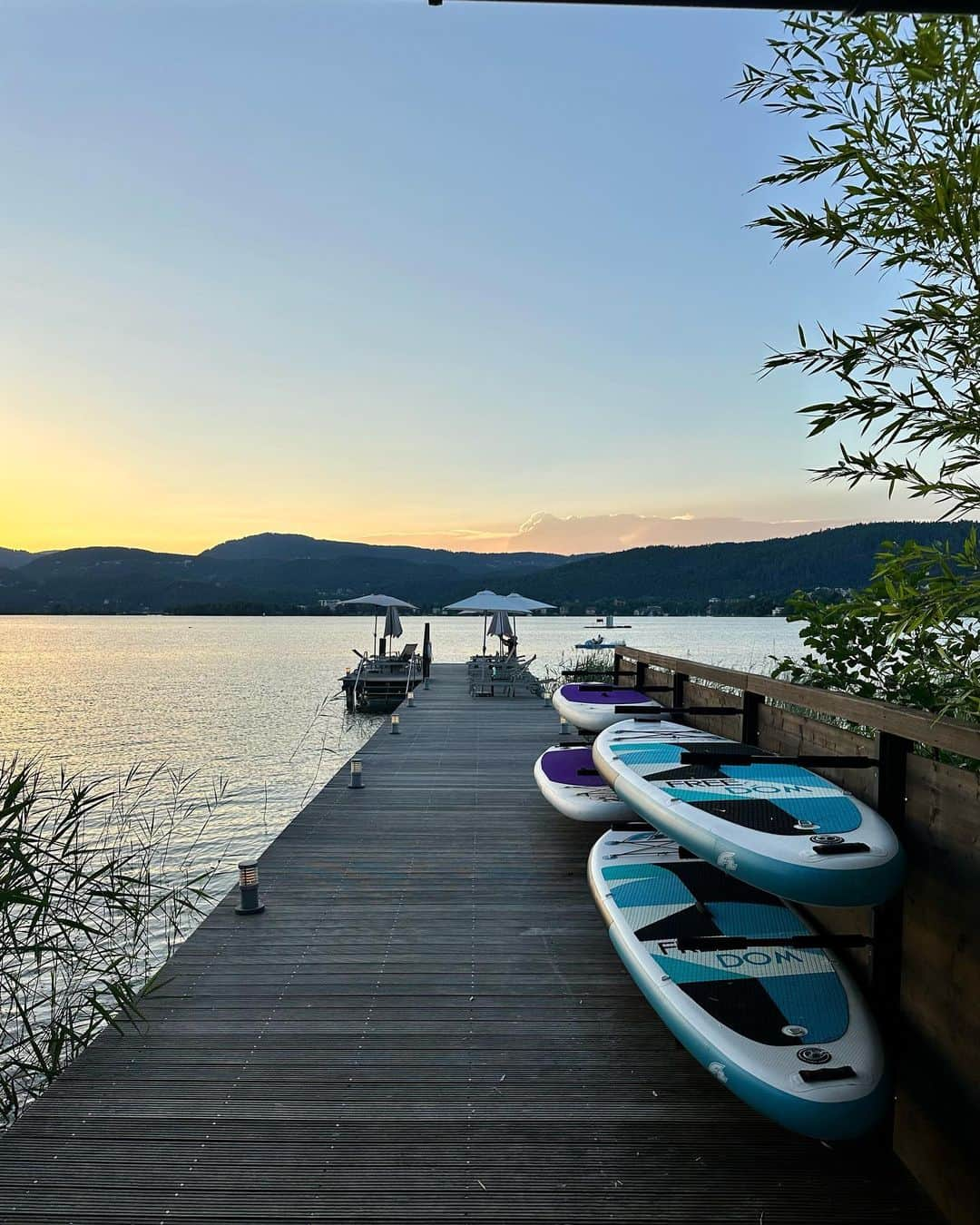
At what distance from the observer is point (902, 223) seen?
2.81 meters

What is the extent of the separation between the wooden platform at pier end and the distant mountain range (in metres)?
44.7

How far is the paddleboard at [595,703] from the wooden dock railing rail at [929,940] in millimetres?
2788

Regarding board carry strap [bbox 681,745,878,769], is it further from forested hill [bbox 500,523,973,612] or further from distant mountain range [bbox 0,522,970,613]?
distant mountain range [bbox 0,522,970,613]

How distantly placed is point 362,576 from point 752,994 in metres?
97.8

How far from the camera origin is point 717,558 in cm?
6419

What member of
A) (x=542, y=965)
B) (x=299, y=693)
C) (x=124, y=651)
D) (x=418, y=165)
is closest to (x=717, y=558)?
(x=299, y=693)

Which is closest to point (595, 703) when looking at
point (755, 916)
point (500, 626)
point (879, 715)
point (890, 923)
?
point (755, 916)

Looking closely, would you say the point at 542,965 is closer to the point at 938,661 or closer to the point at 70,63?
the point at 938,661

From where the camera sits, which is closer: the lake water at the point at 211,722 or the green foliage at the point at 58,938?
the green foliage at the point at 58,938

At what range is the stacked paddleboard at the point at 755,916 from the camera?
2176 mm

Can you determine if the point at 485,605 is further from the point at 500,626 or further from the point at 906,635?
the point at 906,635

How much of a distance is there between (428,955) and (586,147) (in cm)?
1084

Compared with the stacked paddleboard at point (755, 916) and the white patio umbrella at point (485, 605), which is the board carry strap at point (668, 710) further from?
the white patio umbrella at point (485, 605)

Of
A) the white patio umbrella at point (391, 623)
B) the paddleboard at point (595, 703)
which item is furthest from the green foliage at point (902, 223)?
the white patio umbrella at point (391, 623)
